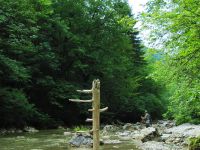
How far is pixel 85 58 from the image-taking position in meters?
40.4

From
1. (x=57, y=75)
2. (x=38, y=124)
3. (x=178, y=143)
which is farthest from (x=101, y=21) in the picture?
(x=178, y=143)

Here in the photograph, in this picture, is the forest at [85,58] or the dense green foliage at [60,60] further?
the dense green foliage at [60,60]

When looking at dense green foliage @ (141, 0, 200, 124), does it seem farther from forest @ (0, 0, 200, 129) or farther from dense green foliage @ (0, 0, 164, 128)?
dense green foliage @ (0, 0, 164, 128)

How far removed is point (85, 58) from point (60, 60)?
3.22 meters

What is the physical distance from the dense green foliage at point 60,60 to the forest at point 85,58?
0.07 meters

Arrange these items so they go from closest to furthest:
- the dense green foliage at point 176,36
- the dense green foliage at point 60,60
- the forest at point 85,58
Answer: the dense green foliage at point 176,36 < the forest at point 85,58 < the dense green foliage at point 60,60

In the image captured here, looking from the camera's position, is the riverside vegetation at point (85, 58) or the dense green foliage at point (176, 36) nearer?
the dense green foliage at point (176, 36)

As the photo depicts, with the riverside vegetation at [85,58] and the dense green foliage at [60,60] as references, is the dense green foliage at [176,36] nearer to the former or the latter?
the riverside vegetation at [85,58]

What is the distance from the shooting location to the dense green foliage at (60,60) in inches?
1105

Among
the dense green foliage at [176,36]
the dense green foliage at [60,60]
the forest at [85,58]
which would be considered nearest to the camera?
the dense green foliage at [176,36]

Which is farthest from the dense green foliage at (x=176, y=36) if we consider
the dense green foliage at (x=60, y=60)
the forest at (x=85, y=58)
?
the dense green foliage at (x=60, y=60)

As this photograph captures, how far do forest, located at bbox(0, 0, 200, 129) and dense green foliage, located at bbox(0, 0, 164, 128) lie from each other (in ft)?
0.24

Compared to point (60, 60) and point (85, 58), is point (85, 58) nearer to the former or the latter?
point (85, 58)

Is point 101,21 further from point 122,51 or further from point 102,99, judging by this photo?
point 102,99
